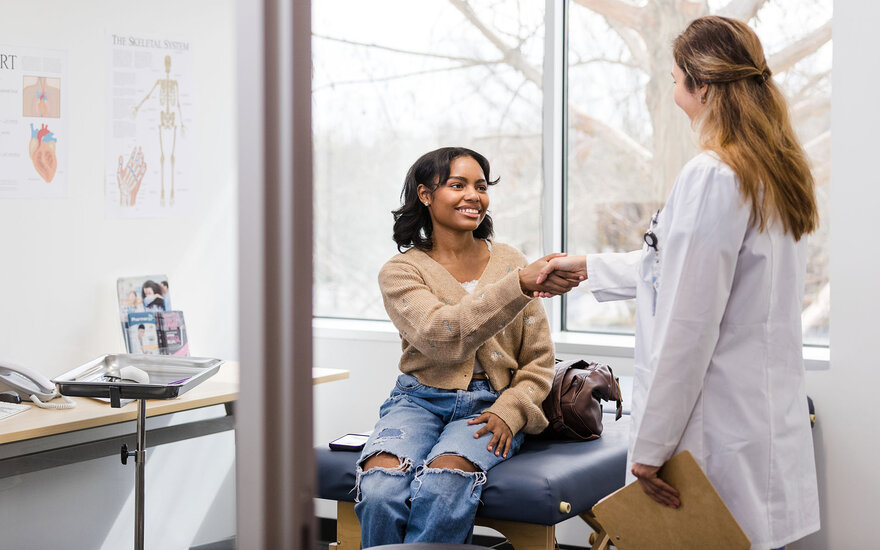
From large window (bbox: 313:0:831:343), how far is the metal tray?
1305 millimetres

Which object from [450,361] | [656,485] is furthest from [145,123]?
[656,485]

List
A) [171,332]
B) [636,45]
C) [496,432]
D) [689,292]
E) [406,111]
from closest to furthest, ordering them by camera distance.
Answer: [689,292]
[496,432]
[171,332]
[636,45]
[406,111]

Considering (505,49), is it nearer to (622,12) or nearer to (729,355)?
(622,12)

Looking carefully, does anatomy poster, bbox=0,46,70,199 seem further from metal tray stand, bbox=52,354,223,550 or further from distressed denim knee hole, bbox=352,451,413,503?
distressed denim knee hole, bbox=352,451,413,503

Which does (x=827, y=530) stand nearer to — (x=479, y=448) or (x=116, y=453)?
(x=479, y=448)

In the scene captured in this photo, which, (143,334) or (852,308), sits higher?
(852,308)

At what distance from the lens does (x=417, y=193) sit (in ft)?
9.10

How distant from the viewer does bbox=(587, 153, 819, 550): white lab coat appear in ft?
5.66

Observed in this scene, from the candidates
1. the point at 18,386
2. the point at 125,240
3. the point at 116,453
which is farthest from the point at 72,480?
the point at 125,240

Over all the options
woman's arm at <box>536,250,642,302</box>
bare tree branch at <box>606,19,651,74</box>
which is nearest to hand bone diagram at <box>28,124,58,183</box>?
woman's arm at <box>536,250,642,302</box>

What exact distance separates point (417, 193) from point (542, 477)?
37.7 inches

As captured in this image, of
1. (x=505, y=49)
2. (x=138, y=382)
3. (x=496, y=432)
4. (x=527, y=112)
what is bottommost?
(x=496, y=432)

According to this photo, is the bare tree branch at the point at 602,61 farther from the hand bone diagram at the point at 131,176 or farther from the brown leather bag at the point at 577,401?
the hand bone diagram at the point at 131,176

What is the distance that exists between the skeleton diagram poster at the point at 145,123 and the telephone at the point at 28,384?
0.66 meters
